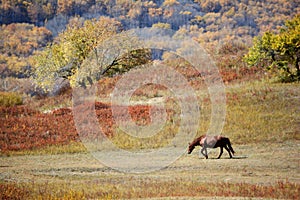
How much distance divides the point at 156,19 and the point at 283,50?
152654mm

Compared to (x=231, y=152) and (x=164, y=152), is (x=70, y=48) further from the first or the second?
(x=231, y=152)

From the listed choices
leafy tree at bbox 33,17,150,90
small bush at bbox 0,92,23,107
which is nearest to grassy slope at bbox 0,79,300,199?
leafy tree at bbox 33,17,150,90

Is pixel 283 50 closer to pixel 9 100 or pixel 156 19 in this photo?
pixel 9 100

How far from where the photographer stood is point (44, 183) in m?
21.2

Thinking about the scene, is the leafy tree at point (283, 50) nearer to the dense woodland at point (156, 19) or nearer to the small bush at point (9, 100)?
the small bush at point (9, 100)

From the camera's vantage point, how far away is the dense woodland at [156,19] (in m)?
153

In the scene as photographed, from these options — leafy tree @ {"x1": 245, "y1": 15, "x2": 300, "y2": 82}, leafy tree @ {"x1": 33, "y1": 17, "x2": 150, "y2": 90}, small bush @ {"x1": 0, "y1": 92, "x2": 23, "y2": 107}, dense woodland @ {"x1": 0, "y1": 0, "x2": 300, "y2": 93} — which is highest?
leafy tree @ {"x1": 245, "y1": 15, "x2": 300, "y2": 82}

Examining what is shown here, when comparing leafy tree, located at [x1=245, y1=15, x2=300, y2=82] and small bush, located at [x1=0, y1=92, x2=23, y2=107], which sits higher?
leafy tree, located at [x1=245, y1=15, x2=300, y2=82]

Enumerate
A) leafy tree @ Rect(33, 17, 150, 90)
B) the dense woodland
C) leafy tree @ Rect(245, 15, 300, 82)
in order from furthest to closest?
the dense woodland
leafy tree @ Rect(33, 17, 150, 90)
leafy tree @ Rect(245, 15, 300, 82)

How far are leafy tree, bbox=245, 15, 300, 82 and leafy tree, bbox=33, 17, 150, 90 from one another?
35.5 feet

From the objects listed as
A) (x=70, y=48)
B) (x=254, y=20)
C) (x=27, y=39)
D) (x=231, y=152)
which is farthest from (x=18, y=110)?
(x=254, y=20)

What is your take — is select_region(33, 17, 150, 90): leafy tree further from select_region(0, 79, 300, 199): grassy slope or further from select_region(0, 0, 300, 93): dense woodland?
select_region(0, 0, 300, 93): dense woodland

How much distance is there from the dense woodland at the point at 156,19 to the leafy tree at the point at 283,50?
100551 mm

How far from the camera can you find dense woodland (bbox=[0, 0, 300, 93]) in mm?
153125
